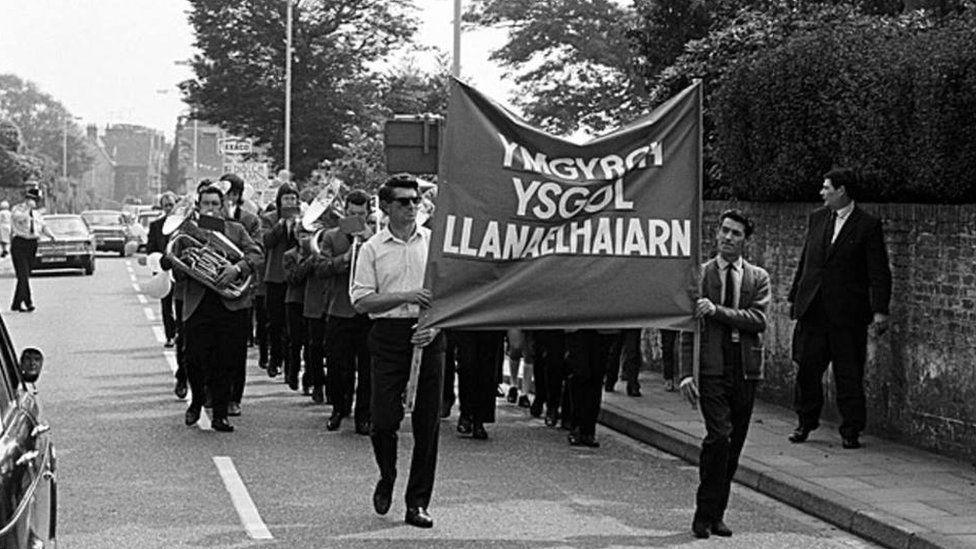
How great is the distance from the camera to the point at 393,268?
9969mm

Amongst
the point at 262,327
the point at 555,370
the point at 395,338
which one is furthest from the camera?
the point at 262,327

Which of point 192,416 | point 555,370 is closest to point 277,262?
point 192,416

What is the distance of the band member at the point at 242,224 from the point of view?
1426 cm

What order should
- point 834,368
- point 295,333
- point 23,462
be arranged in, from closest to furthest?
point 23,462
point 834,368
point 295,333

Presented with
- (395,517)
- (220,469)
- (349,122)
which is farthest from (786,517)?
(349,122)

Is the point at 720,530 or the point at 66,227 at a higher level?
the point at 66,227

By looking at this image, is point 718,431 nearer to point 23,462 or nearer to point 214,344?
point 23,462

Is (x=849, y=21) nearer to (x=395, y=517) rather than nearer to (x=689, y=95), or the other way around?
(x=689, y=95)

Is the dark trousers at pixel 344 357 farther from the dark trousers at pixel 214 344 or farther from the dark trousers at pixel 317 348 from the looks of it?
the dark trousers at pixel 317 348

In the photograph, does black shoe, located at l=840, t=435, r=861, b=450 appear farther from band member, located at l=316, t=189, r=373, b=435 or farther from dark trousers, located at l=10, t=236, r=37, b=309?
dark trousers, located at l=10, t=236, r=37, b=309

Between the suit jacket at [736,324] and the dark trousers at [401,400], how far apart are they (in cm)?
140

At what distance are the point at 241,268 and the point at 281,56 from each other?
4832 centimetres

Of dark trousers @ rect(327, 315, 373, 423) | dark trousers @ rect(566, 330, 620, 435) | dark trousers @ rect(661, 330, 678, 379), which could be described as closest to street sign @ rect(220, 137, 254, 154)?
dark trousers @ rect(661, 330, 678, 379)

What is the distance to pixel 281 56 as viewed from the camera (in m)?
61.2
